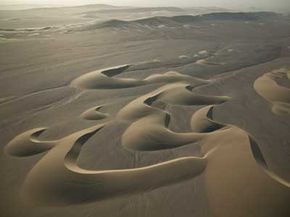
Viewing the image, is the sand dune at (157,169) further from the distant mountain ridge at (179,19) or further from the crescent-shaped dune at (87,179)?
the distant mountain ridge at (179,19)

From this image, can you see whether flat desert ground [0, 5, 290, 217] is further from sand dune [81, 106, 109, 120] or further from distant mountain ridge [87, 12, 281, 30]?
distant mountain ridge [87, 12, 281, 30]

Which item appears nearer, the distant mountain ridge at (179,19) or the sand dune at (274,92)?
the sand dune at (274,92)

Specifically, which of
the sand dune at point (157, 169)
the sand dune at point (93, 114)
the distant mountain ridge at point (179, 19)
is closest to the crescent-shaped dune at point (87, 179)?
the sand dune at point (157, 169)

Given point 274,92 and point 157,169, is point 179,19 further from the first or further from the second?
point 157,169

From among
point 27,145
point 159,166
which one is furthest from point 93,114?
point 159,166

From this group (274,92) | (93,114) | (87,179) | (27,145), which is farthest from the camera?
(274,92)

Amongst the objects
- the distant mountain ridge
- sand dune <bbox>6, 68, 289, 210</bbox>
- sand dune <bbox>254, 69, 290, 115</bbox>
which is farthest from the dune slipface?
the distant mountain ridge

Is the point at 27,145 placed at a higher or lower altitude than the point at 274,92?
higher
